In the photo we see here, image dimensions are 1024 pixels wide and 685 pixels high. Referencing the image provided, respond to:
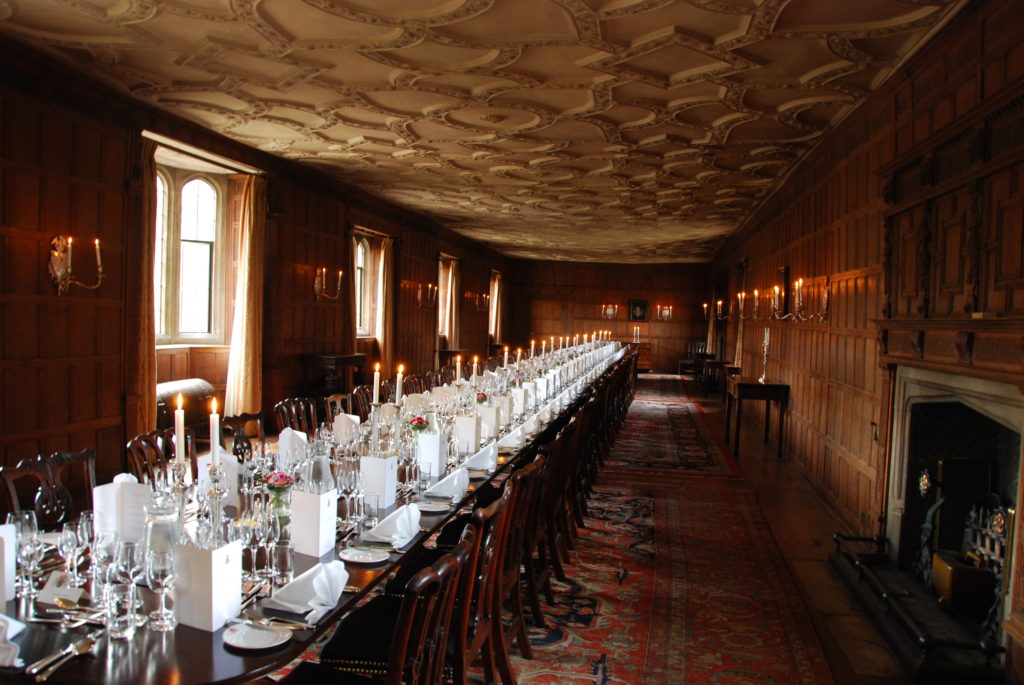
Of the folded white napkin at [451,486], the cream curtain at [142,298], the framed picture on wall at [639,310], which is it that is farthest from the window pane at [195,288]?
the framed picture on wall at [639,310]

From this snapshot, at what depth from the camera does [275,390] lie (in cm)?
1032

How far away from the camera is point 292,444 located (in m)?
3.93

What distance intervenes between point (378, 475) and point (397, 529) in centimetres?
45

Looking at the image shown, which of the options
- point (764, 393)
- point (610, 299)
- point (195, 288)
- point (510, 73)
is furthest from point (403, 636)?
point (610, 299)

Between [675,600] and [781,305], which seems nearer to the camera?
[675,600]

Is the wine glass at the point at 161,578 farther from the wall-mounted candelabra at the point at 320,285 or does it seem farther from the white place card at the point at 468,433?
the wall-mounted candelabra at the point at 320,285

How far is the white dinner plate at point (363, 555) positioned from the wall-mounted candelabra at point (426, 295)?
13687 millimetres

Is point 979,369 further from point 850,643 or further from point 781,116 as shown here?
point 781,116

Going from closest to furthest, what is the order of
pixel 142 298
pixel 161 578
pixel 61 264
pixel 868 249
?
pixel 161 578, pixel 868 249, pixel 61 264, pixel 142 298

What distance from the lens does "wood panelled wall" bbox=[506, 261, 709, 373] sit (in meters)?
25.4

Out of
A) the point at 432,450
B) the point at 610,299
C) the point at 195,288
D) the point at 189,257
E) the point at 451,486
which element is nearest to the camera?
the point at 451,486

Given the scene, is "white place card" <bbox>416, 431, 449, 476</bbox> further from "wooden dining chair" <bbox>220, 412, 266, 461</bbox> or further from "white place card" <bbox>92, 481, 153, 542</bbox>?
"white place card" <bbox>92, 481, 153, 542</bbox>

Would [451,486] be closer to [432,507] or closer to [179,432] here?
[432,507]

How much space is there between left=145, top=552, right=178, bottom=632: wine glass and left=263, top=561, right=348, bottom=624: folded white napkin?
0.28 metres
